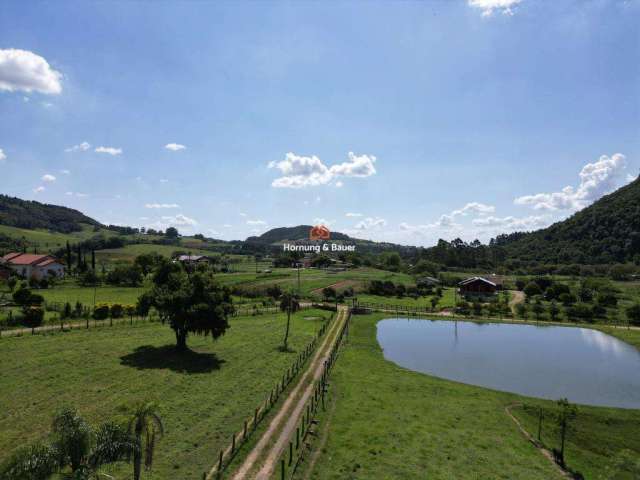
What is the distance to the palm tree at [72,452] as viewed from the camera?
44.3 ft

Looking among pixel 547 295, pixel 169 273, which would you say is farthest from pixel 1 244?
pixel 547 295

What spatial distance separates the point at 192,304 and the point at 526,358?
142 ft

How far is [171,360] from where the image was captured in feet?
135

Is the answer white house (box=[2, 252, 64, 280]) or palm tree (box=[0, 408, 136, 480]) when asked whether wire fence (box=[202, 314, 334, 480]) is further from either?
white house (box=[2, 252, 64, 280])

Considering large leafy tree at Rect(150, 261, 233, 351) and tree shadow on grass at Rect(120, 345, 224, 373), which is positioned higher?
large leafy tree at Rect(150, 261, 233, 351)


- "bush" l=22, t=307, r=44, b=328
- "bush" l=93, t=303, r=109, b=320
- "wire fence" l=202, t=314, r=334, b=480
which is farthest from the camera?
"bush" l=93, t=303, r=109, b=320

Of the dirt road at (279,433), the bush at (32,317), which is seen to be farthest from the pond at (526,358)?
the bush at (32,317)

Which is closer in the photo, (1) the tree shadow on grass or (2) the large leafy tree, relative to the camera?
(1) the tree shadow on grass

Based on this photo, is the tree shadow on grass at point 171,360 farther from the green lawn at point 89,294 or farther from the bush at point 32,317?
the green lawn at point 89,294

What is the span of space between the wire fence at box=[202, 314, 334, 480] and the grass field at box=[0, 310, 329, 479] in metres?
0.54

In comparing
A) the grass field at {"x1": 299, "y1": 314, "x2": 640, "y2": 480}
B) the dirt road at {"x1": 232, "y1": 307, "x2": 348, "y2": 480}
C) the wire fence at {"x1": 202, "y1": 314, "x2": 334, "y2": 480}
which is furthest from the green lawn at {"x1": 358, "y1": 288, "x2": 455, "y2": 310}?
the dirt road at {"x1": 232, "y1": 307, "x2": 348, "y2": 480}

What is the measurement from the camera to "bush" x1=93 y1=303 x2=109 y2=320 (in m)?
59.5

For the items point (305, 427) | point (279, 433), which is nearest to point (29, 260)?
point (279, 433)

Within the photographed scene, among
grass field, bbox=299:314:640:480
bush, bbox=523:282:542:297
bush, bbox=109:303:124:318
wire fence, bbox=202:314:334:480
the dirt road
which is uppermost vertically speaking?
bush, bbox=523:282:542:297
